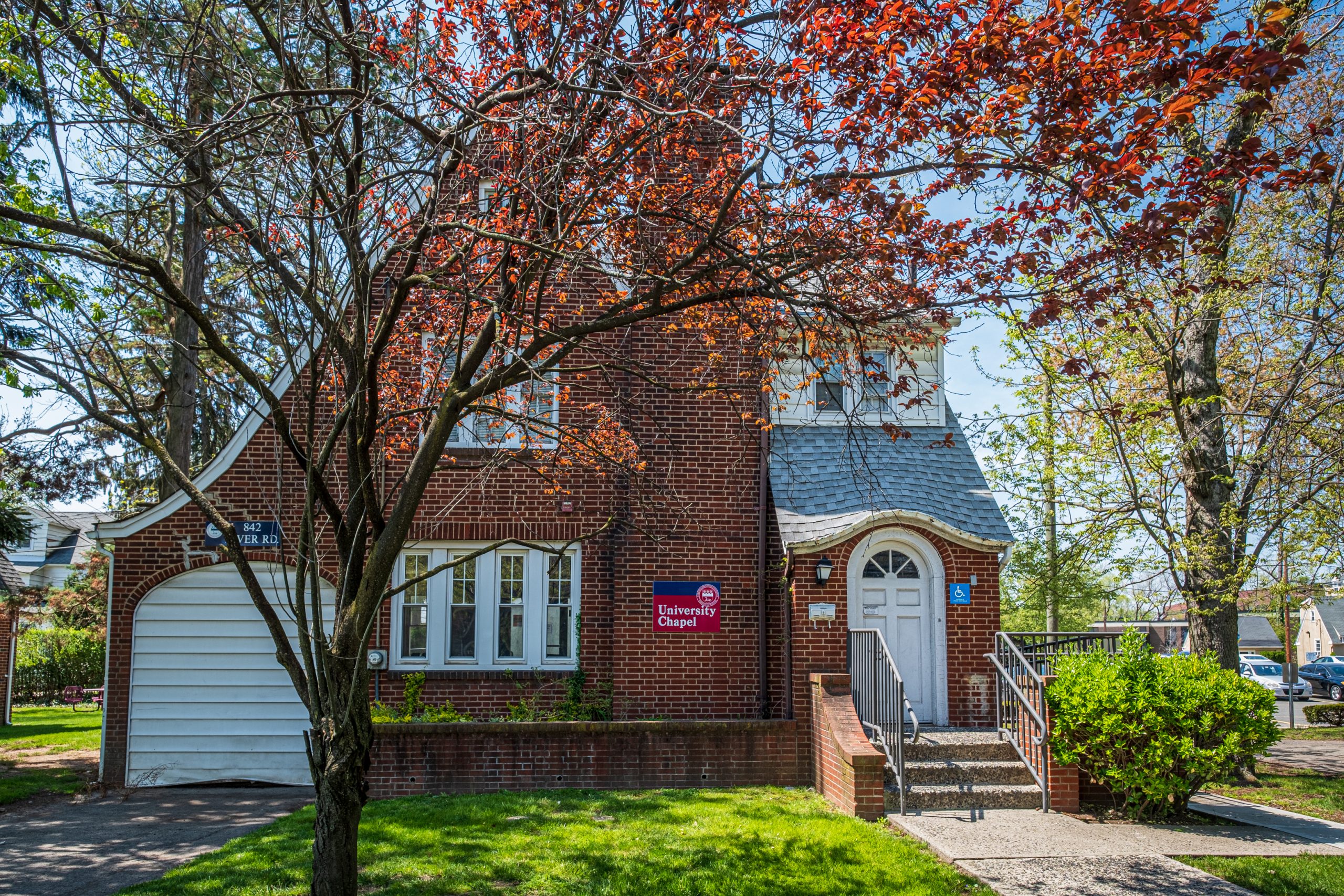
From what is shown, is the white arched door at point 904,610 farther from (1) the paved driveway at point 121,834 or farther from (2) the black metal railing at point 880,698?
(1) the paved driveway at point 121,834

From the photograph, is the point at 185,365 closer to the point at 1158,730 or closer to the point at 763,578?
the point at 763,578

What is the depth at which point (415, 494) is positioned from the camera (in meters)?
6.03

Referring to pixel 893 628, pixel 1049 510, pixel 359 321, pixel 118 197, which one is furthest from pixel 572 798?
pixel 1049 510

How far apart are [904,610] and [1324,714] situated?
20553mm


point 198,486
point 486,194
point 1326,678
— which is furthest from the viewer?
point 1326,678

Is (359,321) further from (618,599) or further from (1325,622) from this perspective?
(1325,622)

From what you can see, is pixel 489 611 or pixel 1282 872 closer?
pixel 1282 872

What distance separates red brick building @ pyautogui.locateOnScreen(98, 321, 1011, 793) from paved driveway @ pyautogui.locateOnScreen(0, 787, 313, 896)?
0.74 metres

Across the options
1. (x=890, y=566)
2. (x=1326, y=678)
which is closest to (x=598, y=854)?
(x=890, y=566)

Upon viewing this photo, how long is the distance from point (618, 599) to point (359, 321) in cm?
667

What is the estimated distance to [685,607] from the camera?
12156 mm

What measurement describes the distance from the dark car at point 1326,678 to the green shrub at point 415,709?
36.5m

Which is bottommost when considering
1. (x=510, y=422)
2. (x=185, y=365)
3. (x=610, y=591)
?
(x=610, y=591)

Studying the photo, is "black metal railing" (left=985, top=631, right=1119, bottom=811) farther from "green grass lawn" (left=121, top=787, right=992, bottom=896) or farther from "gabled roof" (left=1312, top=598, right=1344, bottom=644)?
"gabled roof" (left=1312, top=598, right=1344, bottom=644)
